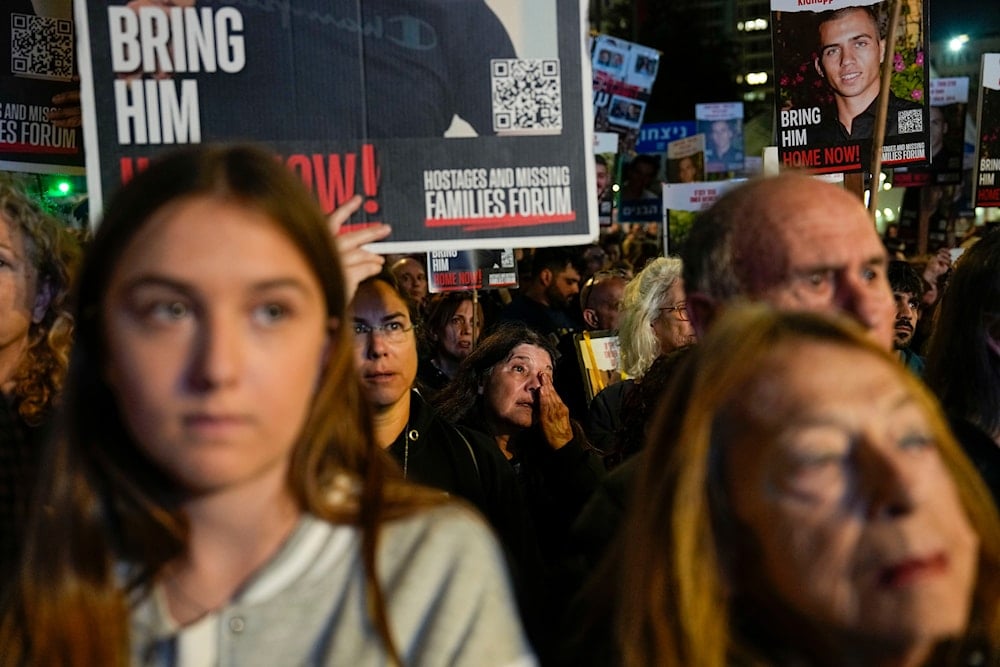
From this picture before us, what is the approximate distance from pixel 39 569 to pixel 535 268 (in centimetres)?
851

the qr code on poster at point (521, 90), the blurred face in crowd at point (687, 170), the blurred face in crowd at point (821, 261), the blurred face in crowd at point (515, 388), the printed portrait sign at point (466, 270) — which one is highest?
the blurred face in crowd at point (687, 170)

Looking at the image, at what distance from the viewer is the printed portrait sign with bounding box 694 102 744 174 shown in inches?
894

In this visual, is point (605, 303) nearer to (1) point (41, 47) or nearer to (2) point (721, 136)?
(1) point (41, 47)

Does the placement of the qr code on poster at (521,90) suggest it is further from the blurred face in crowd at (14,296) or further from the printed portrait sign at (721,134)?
the printed portrait sign at (721,134)

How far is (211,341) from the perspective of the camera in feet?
5.85

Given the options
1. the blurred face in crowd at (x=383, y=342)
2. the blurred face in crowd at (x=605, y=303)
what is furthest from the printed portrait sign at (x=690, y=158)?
the blurred face in crowd at (x=383, y=342)

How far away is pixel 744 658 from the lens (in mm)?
1870

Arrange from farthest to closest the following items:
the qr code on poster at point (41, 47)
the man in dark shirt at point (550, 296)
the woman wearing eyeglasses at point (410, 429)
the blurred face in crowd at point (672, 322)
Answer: the man in dark shirt at point (550, 296) < the blurred face in crowd at point (672, 322) < the woman wearing eyeglasses at point (410, 429) < the qr code on poster at point (41, 47)

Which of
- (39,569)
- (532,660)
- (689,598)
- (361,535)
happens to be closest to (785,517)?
(689,598)

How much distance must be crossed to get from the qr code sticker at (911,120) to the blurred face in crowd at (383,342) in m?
4.76

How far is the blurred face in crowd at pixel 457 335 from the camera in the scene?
27.0 ft

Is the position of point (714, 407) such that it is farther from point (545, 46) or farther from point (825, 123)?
point (825, 123)

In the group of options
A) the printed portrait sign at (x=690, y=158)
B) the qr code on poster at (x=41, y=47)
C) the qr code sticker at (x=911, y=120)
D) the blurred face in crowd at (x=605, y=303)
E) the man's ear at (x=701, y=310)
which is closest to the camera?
the man's ear at (x=701, y=310)

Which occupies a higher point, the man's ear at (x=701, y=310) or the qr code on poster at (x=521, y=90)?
the qr code on poster at (x=521, y=90)
